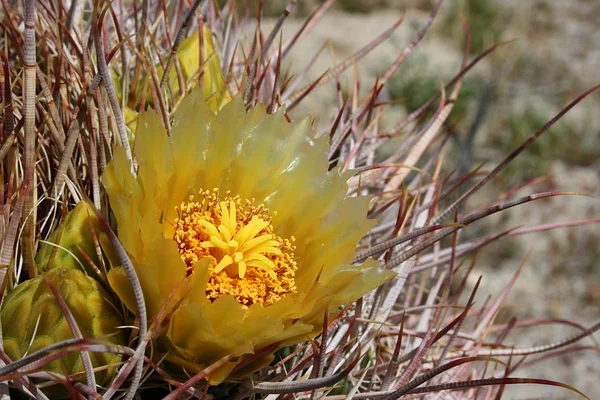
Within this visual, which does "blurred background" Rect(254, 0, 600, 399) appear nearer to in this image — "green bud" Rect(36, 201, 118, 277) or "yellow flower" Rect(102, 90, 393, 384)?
"yellow flower" Rect(102, 90, 393, 384)

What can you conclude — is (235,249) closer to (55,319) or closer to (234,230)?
(234,230)

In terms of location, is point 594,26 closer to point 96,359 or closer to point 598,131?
point 598,131

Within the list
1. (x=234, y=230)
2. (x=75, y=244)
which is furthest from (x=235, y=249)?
(x=75, y=244)

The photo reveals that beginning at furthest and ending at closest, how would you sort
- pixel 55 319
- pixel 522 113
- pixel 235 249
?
pixel 522 113 → pixel 235 249 → pixel 55 319

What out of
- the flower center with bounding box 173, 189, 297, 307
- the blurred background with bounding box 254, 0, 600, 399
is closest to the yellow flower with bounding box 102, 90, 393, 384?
the flower center with bounding box 173, 189, 297, 307

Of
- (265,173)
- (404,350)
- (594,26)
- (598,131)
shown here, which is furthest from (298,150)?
(594,26)
